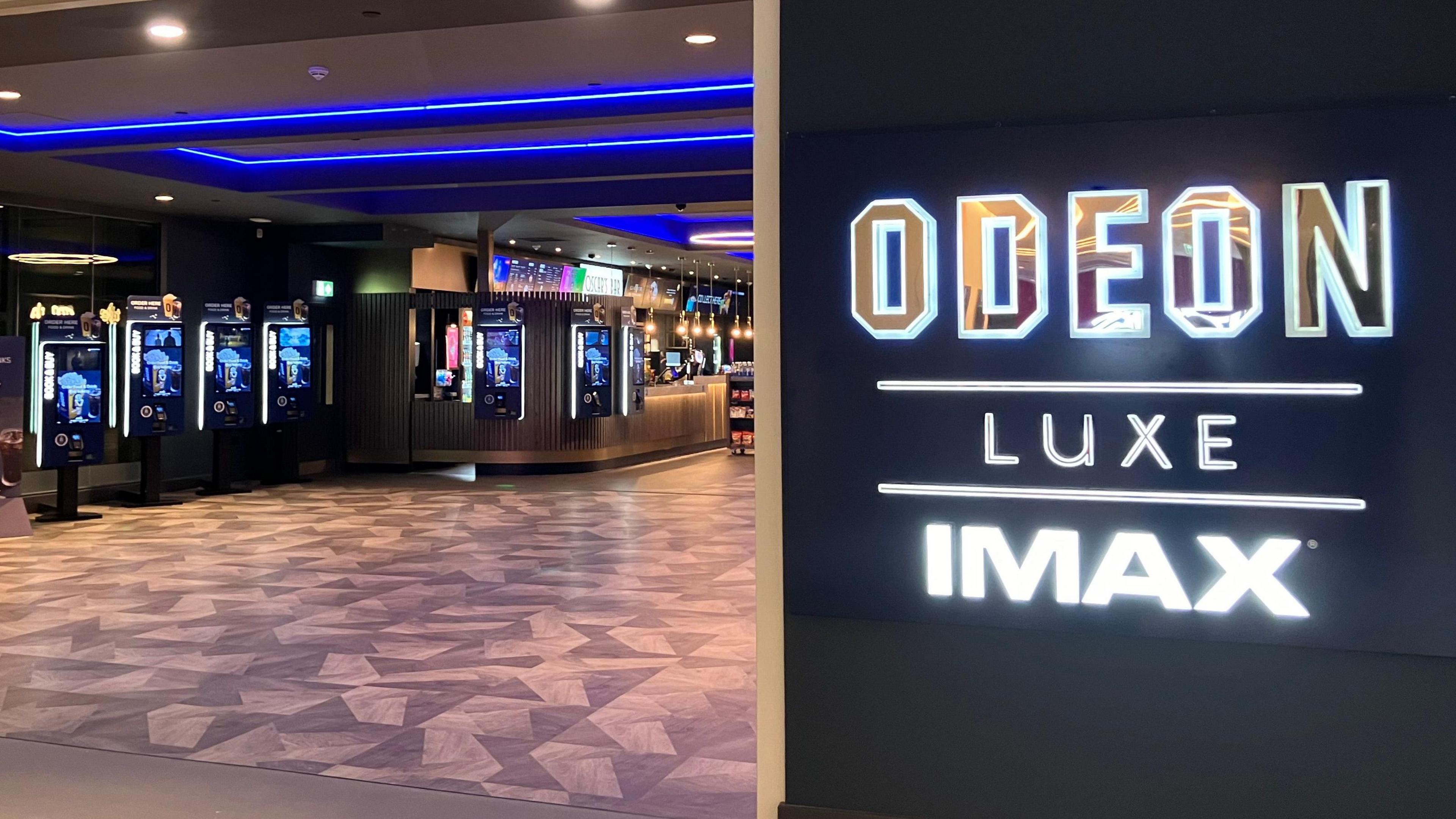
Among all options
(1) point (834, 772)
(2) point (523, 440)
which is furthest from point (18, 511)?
(1) point (834, 772)

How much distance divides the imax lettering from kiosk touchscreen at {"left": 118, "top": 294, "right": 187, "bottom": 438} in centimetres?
993

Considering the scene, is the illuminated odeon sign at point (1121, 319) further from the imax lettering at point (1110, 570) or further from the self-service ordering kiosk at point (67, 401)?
the self-service ordering kiosk at point (67, 401)

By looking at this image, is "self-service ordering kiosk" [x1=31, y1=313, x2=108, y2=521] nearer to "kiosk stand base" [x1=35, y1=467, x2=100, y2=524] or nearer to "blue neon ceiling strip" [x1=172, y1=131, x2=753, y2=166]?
"kiosk stand base" [x1=35, y1=467, x2=100, y2=524]

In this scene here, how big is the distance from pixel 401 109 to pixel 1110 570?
7.21 m

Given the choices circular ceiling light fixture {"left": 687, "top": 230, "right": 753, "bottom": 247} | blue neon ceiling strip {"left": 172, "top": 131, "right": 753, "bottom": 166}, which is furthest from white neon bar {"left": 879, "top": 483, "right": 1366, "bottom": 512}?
circular ceiling light fixture {"left": 687, "top": 230, "right": 753, "bottom": 247}

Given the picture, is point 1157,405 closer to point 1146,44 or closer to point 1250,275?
point 1250,275

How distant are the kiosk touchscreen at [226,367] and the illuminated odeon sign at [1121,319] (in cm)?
1029

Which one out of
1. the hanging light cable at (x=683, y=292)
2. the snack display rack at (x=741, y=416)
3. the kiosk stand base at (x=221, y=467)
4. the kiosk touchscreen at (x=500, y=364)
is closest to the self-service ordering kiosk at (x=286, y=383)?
the kiosk stand base at (x=221, y=467)

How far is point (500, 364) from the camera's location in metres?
13.5

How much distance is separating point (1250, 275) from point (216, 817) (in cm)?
306

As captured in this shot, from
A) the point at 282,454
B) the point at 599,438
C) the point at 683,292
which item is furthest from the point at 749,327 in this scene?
the point at 282,454

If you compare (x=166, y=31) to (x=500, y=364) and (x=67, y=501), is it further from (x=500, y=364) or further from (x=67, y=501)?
(x=500, y=364)

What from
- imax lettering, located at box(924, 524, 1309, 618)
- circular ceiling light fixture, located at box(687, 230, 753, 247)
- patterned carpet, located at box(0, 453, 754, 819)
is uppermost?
circular ceiling light fixture, located at box(687, 230, 753, 247)

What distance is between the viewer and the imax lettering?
249cm
